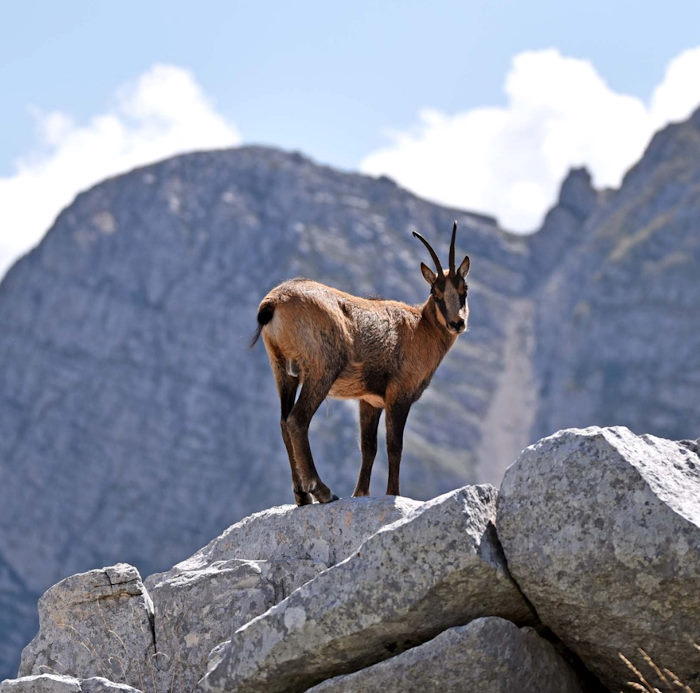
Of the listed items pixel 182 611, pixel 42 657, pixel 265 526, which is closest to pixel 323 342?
pixel 265 526

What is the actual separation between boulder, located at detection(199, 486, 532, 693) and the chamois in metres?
4.72

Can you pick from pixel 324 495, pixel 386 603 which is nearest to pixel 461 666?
pixel 386 603

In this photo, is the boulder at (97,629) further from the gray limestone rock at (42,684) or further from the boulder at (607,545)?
the boulder at (607,545)

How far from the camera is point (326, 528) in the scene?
52.4 feet

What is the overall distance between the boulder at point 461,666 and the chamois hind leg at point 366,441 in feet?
22.0

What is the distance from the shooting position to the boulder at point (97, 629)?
47.2ft

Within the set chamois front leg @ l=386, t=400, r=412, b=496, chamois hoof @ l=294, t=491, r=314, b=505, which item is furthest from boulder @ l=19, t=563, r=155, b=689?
chamois front leg @ l=386, t=400, r=412, b=496

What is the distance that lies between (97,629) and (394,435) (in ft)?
17.5

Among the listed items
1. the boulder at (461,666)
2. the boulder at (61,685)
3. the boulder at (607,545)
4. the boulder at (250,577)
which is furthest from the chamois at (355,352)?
the boulder at (607,545)

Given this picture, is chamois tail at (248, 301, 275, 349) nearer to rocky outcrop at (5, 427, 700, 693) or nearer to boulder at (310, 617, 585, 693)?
rocky outcrop at (5, 427, 700, 693)

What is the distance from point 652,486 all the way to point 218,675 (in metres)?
4.46

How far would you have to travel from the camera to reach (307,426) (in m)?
16.8

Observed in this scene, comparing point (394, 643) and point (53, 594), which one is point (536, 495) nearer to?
point (394, 643)

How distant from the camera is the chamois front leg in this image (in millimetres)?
18141
